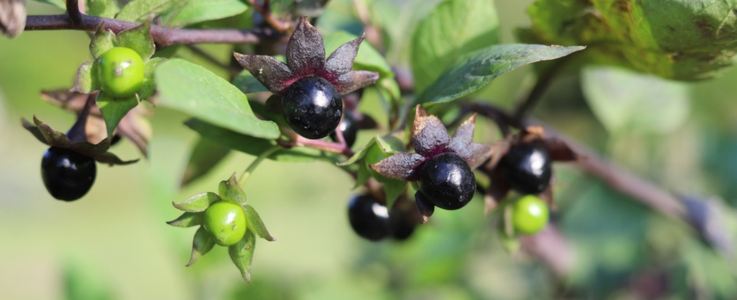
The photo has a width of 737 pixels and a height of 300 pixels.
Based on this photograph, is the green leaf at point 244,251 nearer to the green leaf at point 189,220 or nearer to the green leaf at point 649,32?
the green leaf at point 189,220

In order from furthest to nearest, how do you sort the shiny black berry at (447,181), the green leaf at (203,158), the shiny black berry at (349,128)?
1. the green leaf at (203,158)
2. the shiny black berry at (349,128)
3. the shiny black berry at (447,181)

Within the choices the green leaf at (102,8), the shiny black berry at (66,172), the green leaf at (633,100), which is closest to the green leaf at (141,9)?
the green leaf at (102,8)

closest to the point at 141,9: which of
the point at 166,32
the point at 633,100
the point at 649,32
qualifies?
the point at 166,32

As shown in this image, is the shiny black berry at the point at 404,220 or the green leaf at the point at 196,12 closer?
the green leaf at the point at 196,12

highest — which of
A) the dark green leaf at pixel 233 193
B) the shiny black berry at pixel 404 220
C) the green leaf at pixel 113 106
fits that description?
the green leaf at pixel 113 106

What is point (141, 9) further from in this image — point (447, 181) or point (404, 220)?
point (404, 220)

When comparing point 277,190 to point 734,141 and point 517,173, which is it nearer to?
point 734,141

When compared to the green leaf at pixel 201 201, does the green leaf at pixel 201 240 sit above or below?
below
